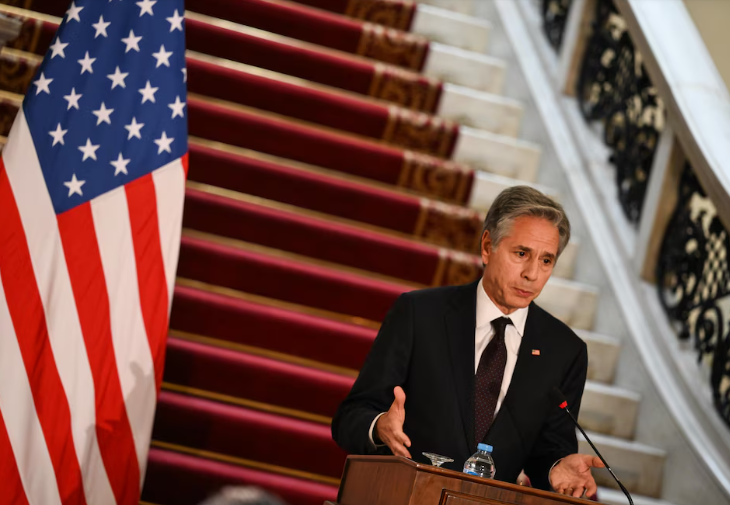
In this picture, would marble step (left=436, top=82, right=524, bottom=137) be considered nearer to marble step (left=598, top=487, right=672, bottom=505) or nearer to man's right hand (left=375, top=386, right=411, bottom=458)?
marble step (left=598, top=487, right=672, bottom=505)

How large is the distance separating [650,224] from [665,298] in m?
0.33

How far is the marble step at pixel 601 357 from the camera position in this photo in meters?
3.94

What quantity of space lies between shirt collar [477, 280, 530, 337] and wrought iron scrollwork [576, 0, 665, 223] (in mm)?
2258

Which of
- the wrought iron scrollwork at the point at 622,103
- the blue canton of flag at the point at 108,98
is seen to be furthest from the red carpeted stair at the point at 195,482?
the wrought iron scrollwork at the point at 622,103

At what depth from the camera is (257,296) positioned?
3926mm

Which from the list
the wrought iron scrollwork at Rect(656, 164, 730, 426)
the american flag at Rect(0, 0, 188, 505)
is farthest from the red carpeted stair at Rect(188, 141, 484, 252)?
the american flag at Rect(0, 0, 188, 505)

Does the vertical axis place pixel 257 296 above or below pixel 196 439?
above

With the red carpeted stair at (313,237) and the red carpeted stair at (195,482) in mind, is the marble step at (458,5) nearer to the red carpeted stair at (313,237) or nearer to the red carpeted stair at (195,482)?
the red carpeted stair at (313,237)

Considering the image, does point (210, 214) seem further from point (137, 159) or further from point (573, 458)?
point (573, 458)

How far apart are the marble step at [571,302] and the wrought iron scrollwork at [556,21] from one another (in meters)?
1.71

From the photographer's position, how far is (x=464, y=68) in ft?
17.2

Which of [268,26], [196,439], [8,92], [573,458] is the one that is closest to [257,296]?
[196,439]

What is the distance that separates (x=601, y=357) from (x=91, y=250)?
222 cm

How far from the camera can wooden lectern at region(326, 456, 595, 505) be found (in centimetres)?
150
